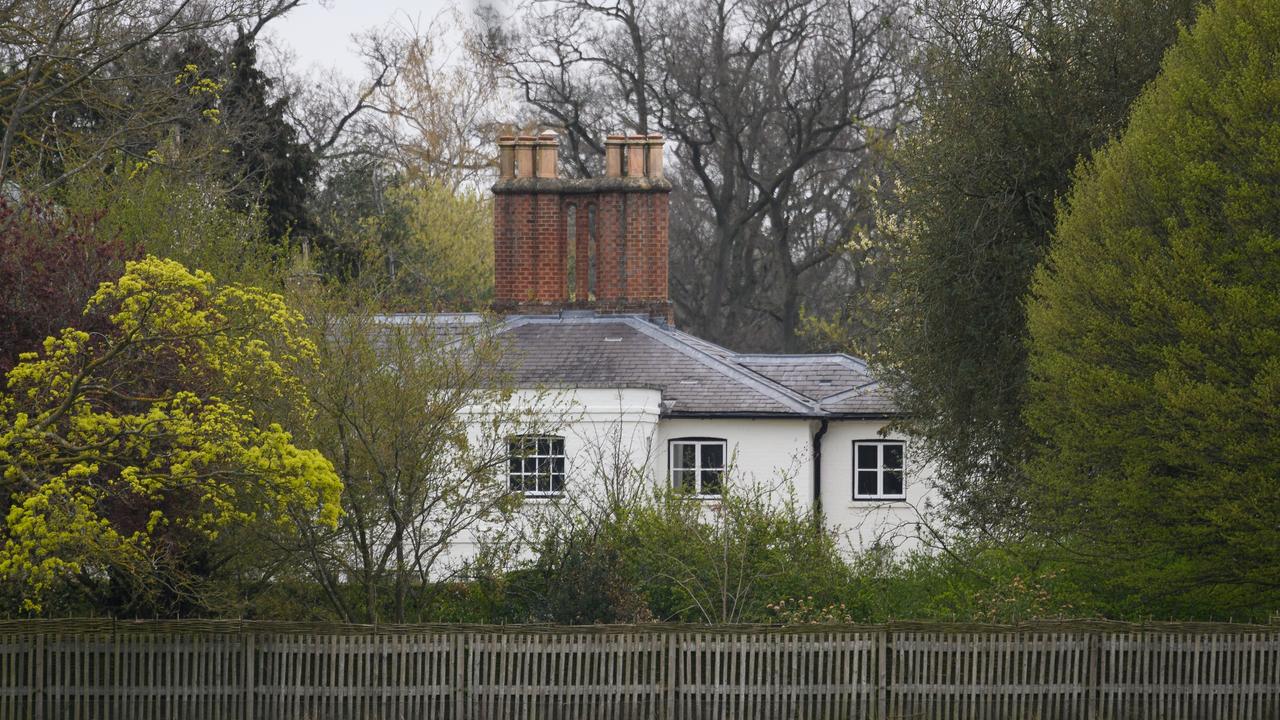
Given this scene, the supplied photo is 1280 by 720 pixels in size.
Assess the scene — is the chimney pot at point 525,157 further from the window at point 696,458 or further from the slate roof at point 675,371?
the window at point 696,458

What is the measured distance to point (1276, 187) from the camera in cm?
1535

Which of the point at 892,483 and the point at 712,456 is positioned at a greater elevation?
the point at 712,456

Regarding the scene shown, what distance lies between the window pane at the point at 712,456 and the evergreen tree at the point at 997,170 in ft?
19.0

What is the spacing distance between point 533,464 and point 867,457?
20.5ft

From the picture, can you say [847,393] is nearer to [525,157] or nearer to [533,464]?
[533,464]

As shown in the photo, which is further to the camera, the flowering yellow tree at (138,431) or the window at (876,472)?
the window at (876,472)

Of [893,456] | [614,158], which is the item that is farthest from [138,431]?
→ [614,158]

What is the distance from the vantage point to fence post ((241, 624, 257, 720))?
1547cm

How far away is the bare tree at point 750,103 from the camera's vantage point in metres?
40.8

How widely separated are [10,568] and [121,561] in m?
1.32

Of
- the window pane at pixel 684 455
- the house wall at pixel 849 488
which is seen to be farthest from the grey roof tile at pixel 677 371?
the window pane at pixel 684 455

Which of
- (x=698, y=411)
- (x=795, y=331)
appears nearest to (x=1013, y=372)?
(x=698, y=411)

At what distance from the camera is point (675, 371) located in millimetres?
26156

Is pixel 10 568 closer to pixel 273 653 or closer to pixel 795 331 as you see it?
pixel 273 653
